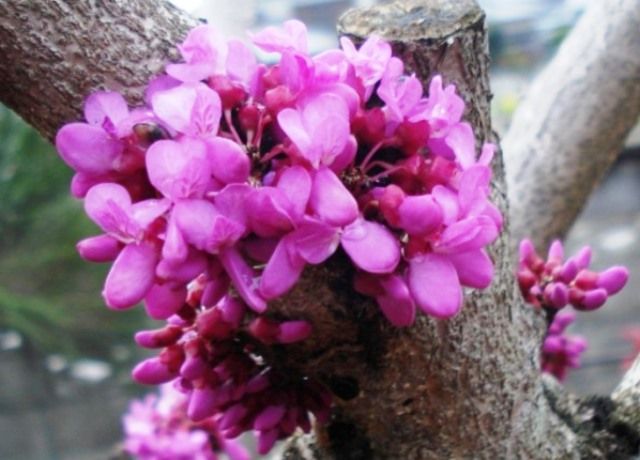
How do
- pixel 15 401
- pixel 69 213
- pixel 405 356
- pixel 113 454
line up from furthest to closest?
pixel 15 401
pixel 69 213
pixel 113 454
pixel 405 356

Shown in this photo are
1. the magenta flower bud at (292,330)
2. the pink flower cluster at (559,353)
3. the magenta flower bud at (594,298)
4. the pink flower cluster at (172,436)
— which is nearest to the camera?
the magenta flower bud at (292,330)

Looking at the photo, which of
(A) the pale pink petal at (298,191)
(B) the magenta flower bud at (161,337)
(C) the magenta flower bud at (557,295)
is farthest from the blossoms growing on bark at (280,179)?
(C) the magenta flower bud at (557,295)

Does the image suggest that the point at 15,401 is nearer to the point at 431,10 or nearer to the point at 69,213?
the point at 69,213

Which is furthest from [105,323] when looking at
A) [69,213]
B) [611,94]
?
[611,94]

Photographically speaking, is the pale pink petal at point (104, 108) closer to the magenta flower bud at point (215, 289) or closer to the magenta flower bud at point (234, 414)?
the magenta flower bud at point (215, 289)

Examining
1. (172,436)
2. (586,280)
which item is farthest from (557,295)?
(172,436)
